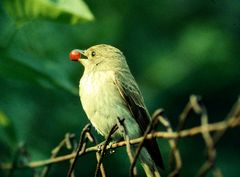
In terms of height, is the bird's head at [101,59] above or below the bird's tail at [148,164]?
above

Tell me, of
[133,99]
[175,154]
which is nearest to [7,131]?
[175,154]

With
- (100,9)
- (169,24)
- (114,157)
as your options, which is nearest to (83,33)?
(100,9)

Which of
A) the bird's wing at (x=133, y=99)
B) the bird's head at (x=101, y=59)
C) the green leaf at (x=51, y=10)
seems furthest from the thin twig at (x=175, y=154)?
the bird's head at (x=101, y=59)

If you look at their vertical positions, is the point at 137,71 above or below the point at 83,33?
below

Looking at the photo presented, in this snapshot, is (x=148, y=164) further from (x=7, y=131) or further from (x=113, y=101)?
(x=7, y=131)

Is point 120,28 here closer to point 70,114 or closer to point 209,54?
point 209,54

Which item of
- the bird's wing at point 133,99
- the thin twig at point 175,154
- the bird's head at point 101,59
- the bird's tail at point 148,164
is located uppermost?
the bird's head at point 101,59

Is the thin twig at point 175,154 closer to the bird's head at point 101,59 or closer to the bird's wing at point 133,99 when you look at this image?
the bird's wing at point 133,99
